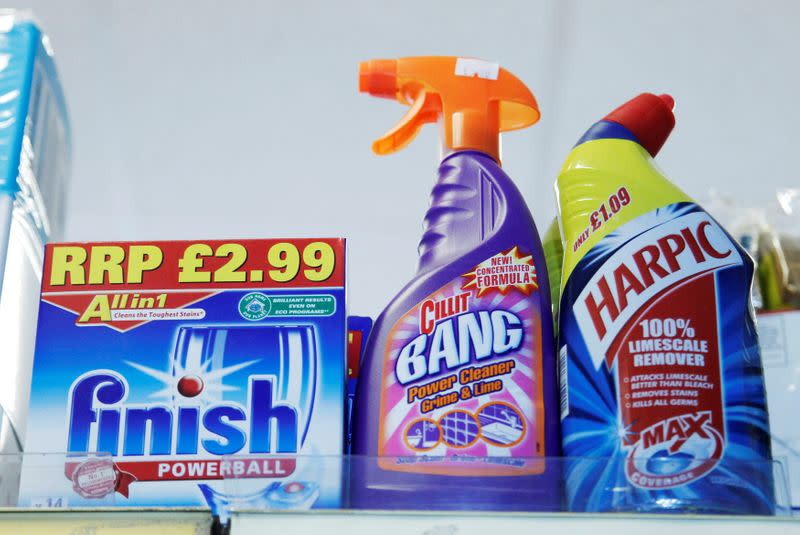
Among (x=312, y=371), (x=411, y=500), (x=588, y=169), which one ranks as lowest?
(x=411, y=500)

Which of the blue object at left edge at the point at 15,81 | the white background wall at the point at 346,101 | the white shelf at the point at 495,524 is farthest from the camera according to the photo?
the white background wall at the point at 346,101

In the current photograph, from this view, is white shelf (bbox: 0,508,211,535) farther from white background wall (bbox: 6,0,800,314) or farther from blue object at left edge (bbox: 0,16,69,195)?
white background wall (bbox: 6,0,800,314)

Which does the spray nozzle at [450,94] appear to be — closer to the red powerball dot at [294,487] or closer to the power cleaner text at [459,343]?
the power cleaner text at [459,343]

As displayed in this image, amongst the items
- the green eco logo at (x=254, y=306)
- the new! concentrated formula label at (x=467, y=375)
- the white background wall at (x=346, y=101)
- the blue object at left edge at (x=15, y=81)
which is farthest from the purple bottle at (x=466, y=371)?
the white background wall at (x=346, y=101)

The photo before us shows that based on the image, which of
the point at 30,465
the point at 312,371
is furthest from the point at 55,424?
the point at 312,371

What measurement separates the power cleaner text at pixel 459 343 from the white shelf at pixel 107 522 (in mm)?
230

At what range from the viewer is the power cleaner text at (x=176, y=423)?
0.79 metres

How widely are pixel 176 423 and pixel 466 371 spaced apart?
251 millimetres

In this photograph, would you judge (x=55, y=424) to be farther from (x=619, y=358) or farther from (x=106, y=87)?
(x=106, y=87)

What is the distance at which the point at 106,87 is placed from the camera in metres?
1.63

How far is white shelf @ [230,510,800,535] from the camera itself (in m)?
0.64

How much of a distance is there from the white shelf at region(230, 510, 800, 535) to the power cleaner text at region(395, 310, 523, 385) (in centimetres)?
18

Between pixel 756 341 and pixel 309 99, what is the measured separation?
1.00m

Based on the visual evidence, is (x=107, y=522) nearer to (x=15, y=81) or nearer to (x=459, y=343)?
(x=459, y=343)
